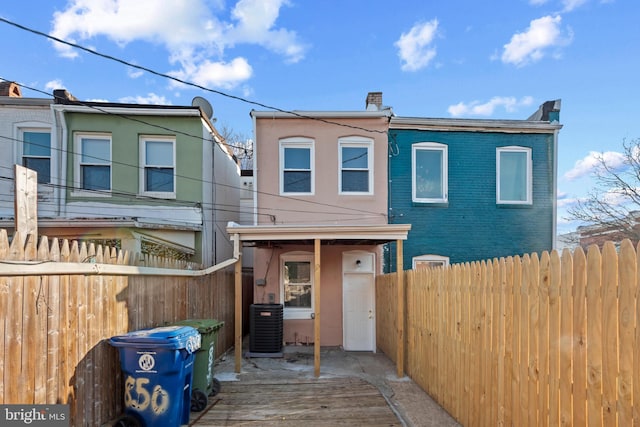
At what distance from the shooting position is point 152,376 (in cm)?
430

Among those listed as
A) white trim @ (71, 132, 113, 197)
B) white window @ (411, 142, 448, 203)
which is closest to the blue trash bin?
white trim @ (71, 132, 113, 197)

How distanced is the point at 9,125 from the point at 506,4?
12.5 meters

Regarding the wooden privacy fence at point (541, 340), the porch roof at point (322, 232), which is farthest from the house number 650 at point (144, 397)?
the porch roof at point (322, 232)

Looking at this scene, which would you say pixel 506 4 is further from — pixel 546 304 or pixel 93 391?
pixel 93 391

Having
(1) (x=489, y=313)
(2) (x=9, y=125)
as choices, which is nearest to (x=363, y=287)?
(1) (x=489, y=313)

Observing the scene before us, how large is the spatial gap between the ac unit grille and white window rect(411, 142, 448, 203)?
5235mm

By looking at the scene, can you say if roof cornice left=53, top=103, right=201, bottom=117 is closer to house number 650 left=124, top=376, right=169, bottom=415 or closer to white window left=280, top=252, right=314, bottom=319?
white window left=280, top=252, right=314, bottom=319

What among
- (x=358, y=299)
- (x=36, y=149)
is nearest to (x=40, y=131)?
(x=36, y=149)

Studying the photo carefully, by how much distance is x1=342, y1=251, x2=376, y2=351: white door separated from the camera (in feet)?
31.7

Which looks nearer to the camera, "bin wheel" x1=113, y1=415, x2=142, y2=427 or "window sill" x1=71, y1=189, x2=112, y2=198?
"bin wheel" x1=113, y1=415, x2=142, y2=427

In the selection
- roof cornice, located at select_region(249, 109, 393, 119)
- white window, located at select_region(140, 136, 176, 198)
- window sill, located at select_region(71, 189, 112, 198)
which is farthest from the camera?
roof cornice, located at select_region(249, 109, 393, 119)

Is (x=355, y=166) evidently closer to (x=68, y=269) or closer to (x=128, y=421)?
(x=68, y=269)

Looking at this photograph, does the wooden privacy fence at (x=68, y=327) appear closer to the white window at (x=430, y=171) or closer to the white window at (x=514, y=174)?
the white window at (x=430, y=171)

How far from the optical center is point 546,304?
9.84 feet
